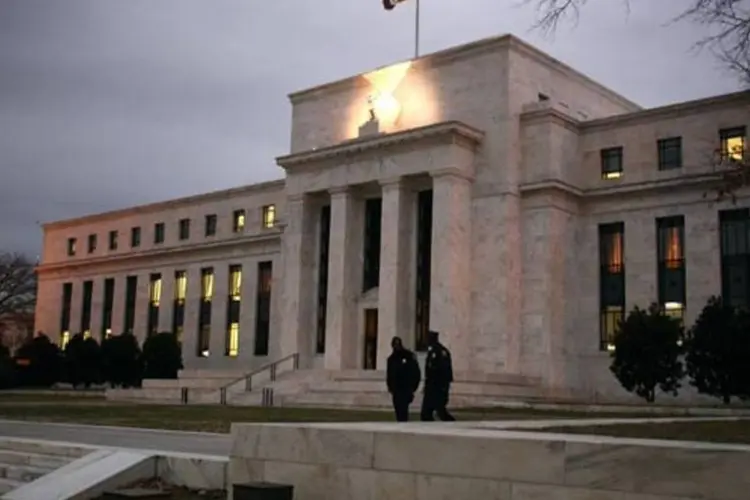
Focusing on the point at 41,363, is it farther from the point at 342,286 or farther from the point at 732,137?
the point at 732,137

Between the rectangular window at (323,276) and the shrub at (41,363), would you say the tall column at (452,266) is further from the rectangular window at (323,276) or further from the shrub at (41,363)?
the shrub at (41,363)

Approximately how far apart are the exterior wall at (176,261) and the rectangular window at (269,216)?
26 centimetres

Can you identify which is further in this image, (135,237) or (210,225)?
(135,237)

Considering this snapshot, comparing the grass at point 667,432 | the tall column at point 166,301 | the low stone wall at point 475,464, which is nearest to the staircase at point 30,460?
the low stone wall at point 475,464

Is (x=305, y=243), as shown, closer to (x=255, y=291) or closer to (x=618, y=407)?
(x=255, y=291)

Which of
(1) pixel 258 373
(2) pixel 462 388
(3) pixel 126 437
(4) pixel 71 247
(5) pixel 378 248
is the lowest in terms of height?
(3) pixel 126 437

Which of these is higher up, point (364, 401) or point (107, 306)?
point (107, 306)

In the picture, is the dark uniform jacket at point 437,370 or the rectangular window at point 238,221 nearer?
the dark uniform jacket at point 437,370

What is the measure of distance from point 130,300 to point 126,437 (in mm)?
53179

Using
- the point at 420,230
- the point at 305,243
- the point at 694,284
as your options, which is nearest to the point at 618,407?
the point at 694,284

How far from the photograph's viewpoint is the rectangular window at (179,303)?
213ft

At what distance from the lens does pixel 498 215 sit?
43.1 metres

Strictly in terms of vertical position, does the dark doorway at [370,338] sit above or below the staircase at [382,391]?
above

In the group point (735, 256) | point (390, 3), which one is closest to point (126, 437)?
point (735, 256)
